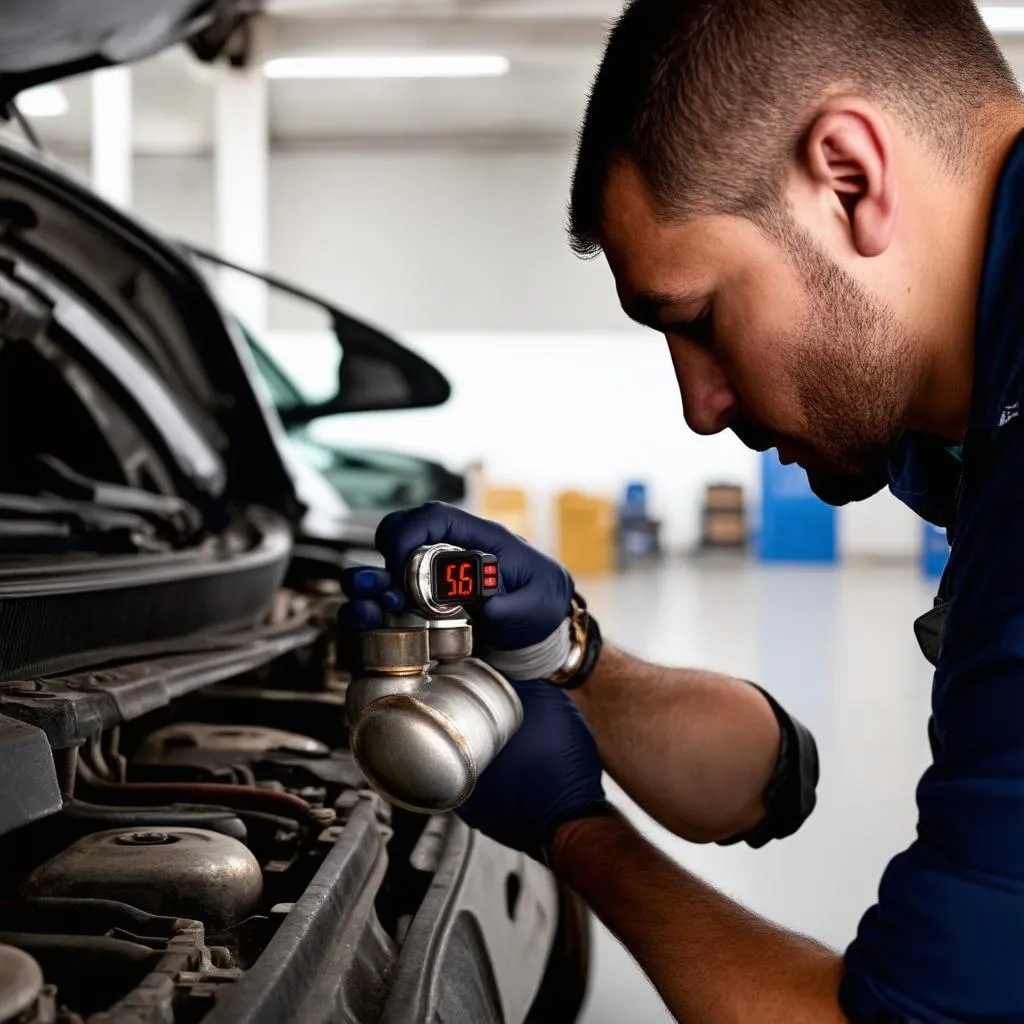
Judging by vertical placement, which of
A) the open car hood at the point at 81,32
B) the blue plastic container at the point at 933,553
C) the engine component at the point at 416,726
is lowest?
the blue plastic container at the point at 933,553

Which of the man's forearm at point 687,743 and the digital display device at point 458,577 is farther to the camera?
the man's forearm at point 687,743

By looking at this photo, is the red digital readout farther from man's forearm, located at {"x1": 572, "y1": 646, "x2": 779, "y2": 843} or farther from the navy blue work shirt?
man's forearm, located at {"x1": 572, "y1": 646, "x2": 779, "y2": 843}

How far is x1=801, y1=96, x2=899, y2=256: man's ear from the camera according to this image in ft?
3.26

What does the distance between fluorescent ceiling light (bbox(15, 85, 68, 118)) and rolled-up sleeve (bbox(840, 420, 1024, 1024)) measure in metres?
11.3

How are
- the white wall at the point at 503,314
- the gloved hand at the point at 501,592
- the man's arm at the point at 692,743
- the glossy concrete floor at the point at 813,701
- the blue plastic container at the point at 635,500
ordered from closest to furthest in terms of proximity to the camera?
the gloved hand at the point at 501,592 < the man's arm at the point at 692,743 < the glossy concrete floor at the point at 813,701 < the blue plastic container at the point at 635,500 < the white wall at the point at 503,314

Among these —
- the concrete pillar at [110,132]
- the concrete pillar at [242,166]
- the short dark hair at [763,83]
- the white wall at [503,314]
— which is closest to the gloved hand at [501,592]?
the short dark hair at [763,83]

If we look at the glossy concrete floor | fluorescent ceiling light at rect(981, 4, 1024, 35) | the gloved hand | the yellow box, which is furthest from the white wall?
the gloved hand

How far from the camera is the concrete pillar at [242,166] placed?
9.75 m

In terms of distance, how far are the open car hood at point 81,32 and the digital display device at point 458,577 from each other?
82 cm

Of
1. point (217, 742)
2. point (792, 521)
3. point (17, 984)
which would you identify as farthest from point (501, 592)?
point (792, 521)

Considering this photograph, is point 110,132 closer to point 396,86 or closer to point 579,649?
point 396,86

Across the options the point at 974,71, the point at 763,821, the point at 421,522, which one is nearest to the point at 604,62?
the point at 974,71

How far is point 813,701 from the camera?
439 cm

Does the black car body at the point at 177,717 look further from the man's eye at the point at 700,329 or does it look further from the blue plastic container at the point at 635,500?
the blue plastic container at the point at 635,500
